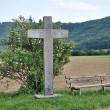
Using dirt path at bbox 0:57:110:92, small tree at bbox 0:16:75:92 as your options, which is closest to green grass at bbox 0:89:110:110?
small tree at bbox 0:16:75:92

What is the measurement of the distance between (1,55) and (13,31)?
129cm

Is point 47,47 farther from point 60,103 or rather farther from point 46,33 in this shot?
point 60,103

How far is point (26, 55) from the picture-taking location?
15.8 metres

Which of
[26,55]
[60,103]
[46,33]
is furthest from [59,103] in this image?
[26,55]

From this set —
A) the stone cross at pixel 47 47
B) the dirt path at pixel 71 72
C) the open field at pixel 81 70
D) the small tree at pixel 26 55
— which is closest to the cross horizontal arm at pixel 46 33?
the stone cross at pixel 47 47

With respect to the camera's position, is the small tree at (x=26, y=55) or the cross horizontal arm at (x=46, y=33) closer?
the cross horizontal arm at (x=46, y=33)

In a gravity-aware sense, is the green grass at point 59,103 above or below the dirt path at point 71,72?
above

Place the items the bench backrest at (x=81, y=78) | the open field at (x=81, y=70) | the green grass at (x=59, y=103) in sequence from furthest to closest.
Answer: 1. the open field at (x=81, y=70)
2. the bench backrest at (x=81, y=78)
3. the green grass at (x=59, y=103)

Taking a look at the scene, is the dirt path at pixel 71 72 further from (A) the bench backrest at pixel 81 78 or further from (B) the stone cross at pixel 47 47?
(B) the stone cross at pixel 47 47

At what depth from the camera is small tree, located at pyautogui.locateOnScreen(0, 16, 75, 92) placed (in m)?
15.8

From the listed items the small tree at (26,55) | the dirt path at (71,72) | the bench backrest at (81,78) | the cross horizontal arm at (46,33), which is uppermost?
the cross horizontal arm at (46,33)

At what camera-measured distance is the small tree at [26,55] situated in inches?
621

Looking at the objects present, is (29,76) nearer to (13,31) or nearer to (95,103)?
(13,31)

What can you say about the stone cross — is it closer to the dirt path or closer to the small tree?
the small tree
